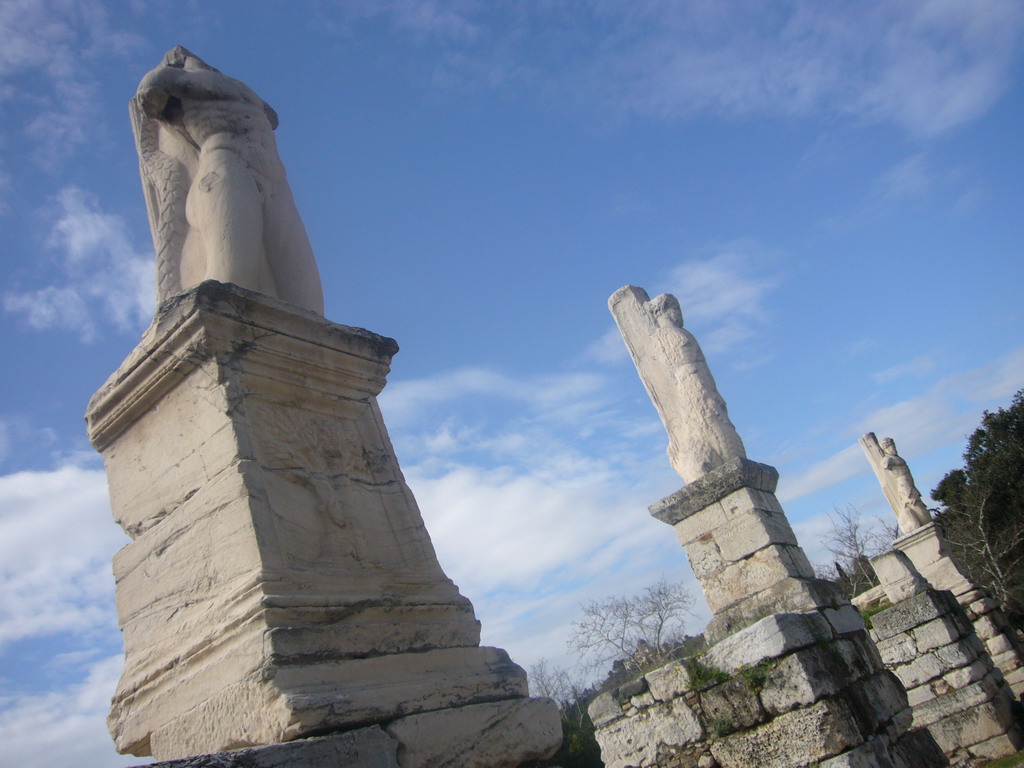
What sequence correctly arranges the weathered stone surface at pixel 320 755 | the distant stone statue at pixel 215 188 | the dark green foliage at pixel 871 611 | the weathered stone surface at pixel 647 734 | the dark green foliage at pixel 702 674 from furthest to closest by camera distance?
the dark green foliage at pixel 871 611 < the weathered stone surface at pixel 647 734 < the dark green foliage at pixel 702 674 < the distant stone statue at pixel 215 188 < the weathered stone surface at pixel 320 755

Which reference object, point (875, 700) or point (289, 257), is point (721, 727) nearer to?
point (875, 700)

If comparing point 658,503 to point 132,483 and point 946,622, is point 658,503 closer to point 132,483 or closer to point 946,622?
point 946,622

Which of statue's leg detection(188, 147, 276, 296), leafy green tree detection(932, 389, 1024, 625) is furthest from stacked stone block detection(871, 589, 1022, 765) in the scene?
leafy green tree detection(932, 389, 1024, 625)

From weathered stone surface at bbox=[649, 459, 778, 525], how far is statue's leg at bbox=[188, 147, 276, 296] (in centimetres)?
472

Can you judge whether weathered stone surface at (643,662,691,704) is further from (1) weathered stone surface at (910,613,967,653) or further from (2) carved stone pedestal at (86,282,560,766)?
(1) weathered stone surface at (910,613,967,653)

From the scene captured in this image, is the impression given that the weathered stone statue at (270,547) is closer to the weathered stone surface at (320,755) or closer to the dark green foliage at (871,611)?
the weathered stone surface at (320,755)

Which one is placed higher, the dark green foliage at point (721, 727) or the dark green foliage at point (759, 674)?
the dark green foliage at point (759, 674)

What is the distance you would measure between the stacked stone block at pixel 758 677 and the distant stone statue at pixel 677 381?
54 cm

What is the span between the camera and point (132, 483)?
8.29 ft

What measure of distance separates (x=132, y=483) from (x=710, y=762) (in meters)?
4.19

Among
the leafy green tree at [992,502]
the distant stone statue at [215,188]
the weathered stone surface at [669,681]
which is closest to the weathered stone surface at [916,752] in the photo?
the weathered stone surface at [669,681]

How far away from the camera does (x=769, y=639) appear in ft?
15.9

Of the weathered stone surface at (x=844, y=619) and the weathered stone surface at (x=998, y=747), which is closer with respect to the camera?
the weathered stone surface at (x=844, y=619)

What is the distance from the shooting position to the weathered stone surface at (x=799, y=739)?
4.41m
